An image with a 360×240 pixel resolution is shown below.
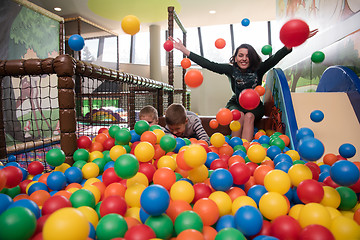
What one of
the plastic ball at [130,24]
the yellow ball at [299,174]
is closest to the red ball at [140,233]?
the yellow ball at [299,174]

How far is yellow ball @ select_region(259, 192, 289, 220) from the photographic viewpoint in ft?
2.39

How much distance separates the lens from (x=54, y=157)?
1.12 m

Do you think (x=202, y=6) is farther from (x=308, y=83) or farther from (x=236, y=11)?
(x=308, y=83)

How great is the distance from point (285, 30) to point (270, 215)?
687 millimetres

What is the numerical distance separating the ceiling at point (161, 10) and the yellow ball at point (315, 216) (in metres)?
5.22

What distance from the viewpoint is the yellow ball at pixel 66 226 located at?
18.6 inches

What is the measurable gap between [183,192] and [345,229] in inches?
18.0

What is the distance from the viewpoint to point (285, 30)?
964mm

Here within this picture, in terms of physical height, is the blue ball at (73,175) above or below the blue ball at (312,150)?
below

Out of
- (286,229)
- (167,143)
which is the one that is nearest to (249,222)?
(286,229)

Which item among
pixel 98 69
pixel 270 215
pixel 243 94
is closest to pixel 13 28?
pixel 98 69

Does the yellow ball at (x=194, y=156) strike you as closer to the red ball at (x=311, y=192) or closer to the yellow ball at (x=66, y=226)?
the red ball at (x=311, y=192)

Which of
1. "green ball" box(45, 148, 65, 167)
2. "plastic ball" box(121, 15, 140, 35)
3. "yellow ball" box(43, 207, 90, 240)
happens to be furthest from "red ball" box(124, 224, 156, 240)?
"plastic ball" box(121, 15, 140, 35)

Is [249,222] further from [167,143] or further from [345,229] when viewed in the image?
[167,143]
